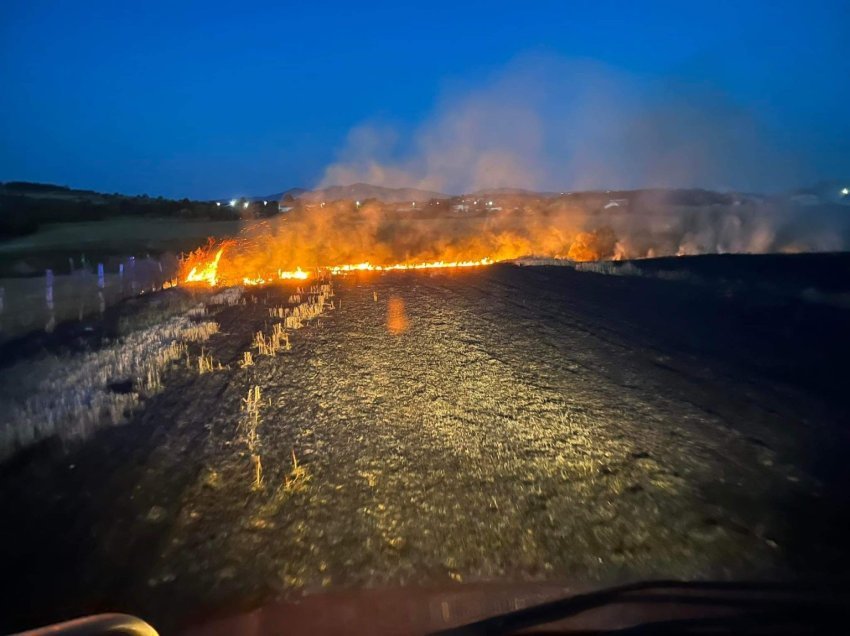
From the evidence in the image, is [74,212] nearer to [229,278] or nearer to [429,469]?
[229,278]

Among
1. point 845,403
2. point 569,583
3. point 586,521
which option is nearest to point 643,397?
point 845,403

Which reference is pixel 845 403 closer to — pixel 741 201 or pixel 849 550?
pixel 849 550

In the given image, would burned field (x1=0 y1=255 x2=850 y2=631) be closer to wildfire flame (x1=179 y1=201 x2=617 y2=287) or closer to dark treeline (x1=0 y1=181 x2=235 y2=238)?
wildfire flame (x1=179 y1=201 x2=617 y2=287)

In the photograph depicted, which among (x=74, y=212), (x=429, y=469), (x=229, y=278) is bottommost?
(x=429, y=469)

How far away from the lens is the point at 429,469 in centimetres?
690

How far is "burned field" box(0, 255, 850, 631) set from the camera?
5.23m

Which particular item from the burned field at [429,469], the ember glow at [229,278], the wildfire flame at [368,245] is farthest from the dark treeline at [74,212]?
the burned field at [429,469]

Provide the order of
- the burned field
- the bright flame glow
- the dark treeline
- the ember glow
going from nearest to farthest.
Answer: the burned field → the ember glow → the bright flame glow → the dark treeline

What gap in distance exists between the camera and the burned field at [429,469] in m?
5.23

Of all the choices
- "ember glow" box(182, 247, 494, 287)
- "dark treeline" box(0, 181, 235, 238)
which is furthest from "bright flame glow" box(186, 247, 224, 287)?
"dark treeline" box(0, 181, 235, 238)

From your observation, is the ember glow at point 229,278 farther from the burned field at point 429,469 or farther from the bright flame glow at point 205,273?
the burned field at point 429,469

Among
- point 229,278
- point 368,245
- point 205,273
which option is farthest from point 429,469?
point 368,245

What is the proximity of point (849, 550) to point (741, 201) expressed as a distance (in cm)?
6505

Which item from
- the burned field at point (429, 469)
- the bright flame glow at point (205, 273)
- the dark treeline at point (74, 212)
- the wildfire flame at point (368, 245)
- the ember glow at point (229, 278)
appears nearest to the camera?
the burned field at point (429, 469)
